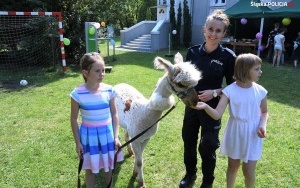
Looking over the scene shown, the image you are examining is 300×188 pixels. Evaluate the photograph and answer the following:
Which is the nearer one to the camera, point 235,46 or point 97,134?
point 97,134

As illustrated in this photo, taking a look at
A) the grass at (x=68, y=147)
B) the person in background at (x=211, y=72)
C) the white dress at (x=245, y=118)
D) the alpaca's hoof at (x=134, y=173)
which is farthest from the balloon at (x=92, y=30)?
the white dress at (x=245, y=118)

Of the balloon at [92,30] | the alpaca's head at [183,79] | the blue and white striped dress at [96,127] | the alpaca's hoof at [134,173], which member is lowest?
the alpaca's hoof at [134,173]

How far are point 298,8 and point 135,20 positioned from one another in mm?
26417

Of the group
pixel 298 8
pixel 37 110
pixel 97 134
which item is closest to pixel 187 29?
pixel 298 8

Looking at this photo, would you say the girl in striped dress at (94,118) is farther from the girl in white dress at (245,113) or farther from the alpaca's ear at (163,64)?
the girl in white dress at (245,113)

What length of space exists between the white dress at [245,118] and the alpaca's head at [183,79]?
1.03 feet

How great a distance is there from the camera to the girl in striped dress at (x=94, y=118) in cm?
251

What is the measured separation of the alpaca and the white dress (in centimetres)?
37

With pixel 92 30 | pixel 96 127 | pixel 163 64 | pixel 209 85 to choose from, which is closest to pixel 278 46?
pixel 92 30

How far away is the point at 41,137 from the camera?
4.92 m

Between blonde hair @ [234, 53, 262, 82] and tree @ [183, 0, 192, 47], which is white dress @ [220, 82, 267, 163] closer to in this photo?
blonde hair @ [234, 53, 262, 82]

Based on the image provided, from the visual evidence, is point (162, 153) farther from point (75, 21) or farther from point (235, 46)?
point (235, 46)

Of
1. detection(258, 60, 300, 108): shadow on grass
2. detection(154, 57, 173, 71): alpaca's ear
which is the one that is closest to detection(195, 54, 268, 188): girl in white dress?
detection(154, 57, 173, 71): alpaca's ear

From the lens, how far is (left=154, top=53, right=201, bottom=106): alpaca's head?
2.62 metres
